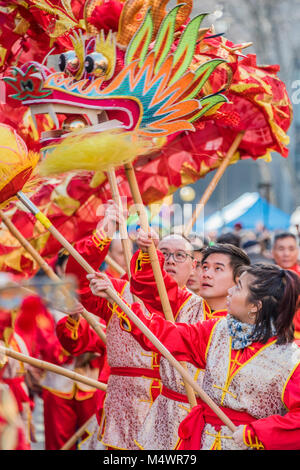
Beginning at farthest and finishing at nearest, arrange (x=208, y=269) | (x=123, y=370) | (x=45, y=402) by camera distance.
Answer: (x=45, y=402)
(x=123, y=370)
(x=208, y=269)

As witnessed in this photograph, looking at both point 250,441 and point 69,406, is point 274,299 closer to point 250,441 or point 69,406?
point 250,441

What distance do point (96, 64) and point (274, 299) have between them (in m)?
1.05

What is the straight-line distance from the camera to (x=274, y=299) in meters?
2.53

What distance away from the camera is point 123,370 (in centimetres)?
329

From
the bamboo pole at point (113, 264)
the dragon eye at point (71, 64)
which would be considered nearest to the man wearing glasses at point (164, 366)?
the dragon eye at point (71, 64)

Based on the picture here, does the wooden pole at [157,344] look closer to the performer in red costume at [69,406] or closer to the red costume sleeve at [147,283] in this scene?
the red costume sleeve at [147,283]

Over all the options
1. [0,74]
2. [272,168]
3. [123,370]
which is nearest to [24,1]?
[0,74]

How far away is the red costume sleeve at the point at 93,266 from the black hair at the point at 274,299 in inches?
28.5

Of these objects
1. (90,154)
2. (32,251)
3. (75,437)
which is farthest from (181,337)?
(75,437)

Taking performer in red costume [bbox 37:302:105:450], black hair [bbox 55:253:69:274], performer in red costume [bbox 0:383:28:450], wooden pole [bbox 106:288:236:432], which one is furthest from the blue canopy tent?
performer in red costume [bbox 0:383:28:450]

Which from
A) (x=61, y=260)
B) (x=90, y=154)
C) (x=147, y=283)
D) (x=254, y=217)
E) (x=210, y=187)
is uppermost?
(x=90, y=154)

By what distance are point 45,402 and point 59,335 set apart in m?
1.06
